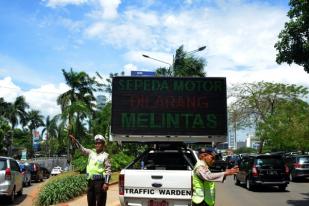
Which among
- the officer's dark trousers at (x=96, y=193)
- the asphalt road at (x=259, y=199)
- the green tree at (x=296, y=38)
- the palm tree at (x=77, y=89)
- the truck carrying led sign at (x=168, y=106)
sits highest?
the palm tree at (x=77, y=89)

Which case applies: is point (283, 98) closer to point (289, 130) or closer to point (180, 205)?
point (289, 130)

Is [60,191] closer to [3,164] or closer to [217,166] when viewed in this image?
[3,164]

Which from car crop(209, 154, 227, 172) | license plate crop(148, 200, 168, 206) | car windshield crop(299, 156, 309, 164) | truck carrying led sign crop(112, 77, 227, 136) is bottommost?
license plate crop(148, 200, 168, 206)

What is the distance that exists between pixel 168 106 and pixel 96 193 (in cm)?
264

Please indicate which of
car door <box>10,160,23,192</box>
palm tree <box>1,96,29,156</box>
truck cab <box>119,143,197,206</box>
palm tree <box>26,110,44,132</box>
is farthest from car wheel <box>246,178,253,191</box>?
palm tree <box>26,110,44,132</box>

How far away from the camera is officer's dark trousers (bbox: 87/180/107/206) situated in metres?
9.79

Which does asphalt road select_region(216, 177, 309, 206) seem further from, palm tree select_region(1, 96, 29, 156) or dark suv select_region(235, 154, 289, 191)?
palm tree select_region(1, 96, 29, 156)

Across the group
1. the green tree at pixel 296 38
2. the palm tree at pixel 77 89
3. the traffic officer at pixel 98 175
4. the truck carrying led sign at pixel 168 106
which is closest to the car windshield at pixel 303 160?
the green tree at pixel 296 38

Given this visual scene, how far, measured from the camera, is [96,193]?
984cm

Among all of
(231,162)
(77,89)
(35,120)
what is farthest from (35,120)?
(231,162)

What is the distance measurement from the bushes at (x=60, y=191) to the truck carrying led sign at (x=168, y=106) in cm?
403

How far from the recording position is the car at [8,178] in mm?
16203

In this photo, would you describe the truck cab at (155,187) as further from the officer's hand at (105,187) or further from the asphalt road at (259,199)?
the asphalt road at (259,199)

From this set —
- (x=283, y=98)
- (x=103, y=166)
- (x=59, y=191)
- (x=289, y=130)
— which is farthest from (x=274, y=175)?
(x=283, y=98)
